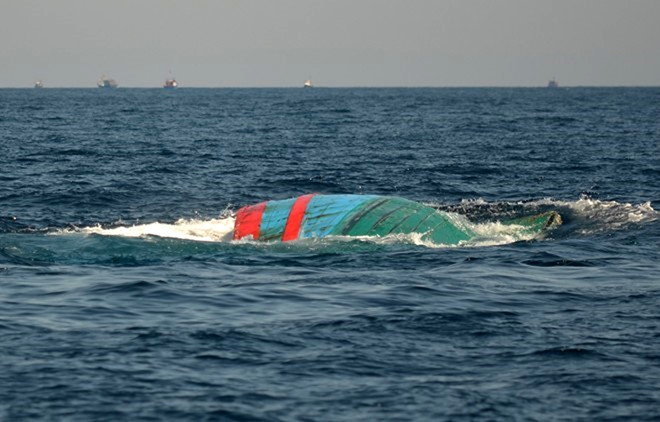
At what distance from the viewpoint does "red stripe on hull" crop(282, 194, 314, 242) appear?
22.6 metres

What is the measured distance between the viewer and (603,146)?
5191cm

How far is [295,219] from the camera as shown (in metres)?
23.2

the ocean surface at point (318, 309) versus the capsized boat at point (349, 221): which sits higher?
the capsized boat at point (349, 221)

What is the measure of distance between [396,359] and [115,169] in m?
28.2

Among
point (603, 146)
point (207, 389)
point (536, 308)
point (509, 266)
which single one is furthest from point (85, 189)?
point (603, 146)

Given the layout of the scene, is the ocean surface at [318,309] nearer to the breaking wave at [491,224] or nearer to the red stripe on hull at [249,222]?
the breaking wave at [491,224]

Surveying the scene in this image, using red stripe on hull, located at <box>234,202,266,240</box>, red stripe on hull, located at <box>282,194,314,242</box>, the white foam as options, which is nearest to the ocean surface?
the white foam

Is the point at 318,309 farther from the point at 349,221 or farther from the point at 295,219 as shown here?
the point at 295,219

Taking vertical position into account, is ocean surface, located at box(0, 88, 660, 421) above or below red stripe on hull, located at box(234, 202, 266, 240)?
below

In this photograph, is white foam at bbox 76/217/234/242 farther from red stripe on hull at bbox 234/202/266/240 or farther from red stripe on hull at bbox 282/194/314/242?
red stripe on hull at bbox 282/194/314/242

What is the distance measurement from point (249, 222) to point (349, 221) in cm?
254

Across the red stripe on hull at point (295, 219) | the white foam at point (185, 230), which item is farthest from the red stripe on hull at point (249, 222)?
the red stripe on hull at point (295, 219)

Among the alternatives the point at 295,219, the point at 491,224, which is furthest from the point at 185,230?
the point at 491,224

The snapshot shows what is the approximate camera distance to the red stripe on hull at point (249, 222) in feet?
76.9
